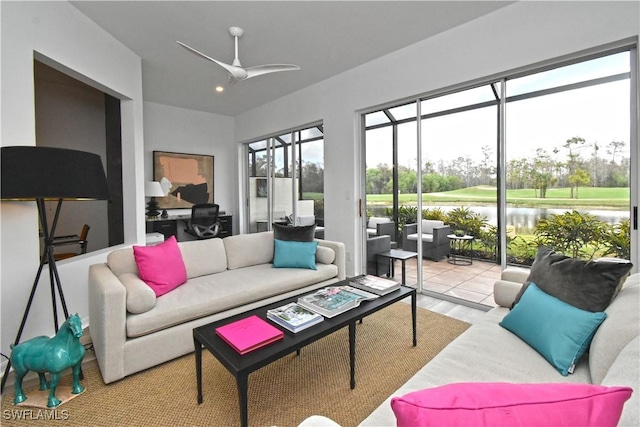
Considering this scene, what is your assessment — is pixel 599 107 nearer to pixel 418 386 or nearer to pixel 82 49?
pixel 418 386

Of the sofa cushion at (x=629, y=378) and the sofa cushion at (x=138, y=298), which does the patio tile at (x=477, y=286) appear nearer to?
the sofa cushion at (x=629, y=378)

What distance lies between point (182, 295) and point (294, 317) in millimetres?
1054

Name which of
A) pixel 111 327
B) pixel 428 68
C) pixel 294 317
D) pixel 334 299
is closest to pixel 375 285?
pixel 334 299

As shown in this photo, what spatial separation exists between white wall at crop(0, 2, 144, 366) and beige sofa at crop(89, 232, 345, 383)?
0.52m

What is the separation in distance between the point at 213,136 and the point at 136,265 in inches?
178

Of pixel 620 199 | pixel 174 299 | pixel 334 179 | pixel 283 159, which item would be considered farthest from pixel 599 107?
pixel 283 159

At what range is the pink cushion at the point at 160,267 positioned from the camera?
2305 mm

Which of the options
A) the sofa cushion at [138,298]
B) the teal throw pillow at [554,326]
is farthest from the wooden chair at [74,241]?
the teal throw pillow at [554,326]

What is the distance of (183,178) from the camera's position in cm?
598

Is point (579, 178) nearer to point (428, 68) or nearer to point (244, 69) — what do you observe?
point (428, 68)

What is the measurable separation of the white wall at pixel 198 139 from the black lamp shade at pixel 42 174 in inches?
160

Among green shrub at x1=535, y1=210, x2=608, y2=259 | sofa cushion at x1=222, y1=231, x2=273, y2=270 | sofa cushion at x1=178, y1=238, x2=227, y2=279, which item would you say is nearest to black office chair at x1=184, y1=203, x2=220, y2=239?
sofa cushion at x1=222, y1=231, x2=273, y2=270

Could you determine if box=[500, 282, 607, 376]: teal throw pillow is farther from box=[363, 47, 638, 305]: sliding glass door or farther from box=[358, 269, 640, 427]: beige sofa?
box=[363, 47, 638, 305]: sliding glass door

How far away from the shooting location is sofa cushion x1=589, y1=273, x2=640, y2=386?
112 centimetres
